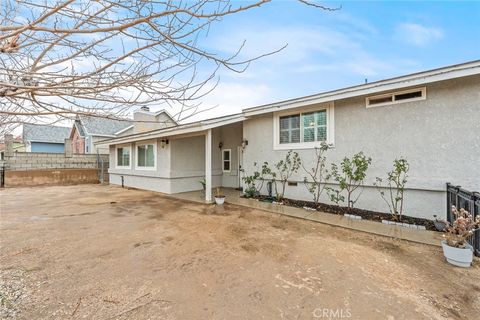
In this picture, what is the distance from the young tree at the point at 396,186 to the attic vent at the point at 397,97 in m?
1.55

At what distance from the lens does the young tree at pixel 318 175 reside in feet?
22.0

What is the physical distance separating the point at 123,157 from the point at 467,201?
14048 millimetres

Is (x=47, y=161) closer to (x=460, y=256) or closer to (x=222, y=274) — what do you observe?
(x=222, y=274)

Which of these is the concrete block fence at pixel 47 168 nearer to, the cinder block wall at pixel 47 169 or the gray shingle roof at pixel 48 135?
the cinder block wall at pixel 47 169

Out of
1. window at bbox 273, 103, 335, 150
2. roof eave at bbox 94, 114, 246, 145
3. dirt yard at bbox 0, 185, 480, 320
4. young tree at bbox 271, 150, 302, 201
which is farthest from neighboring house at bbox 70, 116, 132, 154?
young tree at bbox 271, 150, 302, 201

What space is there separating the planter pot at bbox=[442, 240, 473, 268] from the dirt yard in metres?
0.12

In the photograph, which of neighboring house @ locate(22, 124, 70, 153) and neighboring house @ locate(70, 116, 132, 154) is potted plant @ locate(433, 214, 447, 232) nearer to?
neighboring house @ locate(70, 116, 132, 154)

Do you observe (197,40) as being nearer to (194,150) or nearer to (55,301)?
(55,301)

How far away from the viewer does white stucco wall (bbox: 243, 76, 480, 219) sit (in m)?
4.66

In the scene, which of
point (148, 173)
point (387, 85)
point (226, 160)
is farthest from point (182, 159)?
point (387, 85)

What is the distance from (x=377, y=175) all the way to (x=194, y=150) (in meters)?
7.49

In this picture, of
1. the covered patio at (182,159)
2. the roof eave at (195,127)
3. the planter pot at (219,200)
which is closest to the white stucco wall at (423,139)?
the roof eave at (195,127)

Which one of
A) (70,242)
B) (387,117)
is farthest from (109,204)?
(387,117)

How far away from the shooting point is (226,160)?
11344 mm
